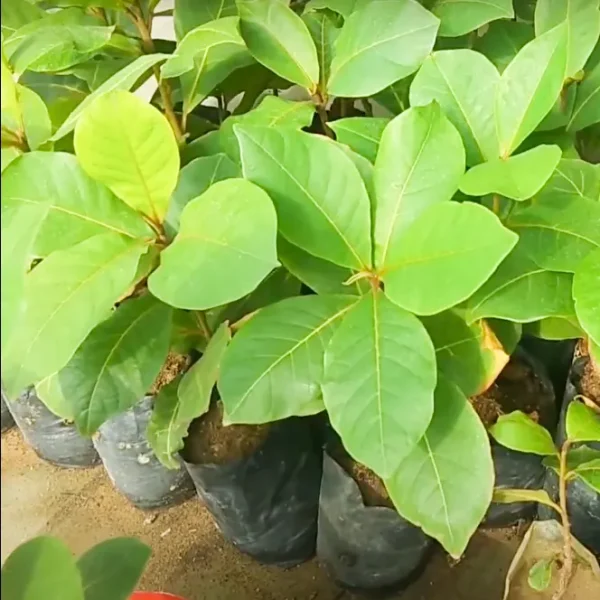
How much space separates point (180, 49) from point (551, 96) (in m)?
0.33

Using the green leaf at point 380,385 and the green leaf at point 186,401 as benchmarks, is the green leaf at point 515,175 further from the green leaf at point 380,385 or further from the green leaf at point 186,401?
the green leaf at point 186,401

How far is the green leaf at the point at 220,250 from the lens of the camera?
1.81ft

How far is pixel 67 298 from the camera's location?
1.89 ft

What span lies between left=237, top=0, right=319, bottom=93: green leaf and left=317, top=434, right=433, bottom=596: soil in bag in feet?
1.59

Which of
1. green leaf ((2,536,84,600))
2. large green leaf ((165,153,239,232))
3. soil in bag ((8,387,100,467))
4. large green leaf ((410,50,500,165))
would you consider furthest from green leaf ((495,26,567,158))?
soil in bag ((8,387,100,467))

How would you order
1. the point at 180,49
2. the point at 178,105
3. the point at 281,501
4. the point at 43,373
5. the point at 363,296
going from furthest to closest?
1. the point at 281,501
2. the point at 178,105
3. the point at 180,49
4. the point at 363,296
5. the point at 43,373

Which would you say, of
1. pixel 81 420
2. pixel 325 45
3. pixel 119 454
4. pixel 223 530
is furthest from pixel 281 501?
pixel 325 45

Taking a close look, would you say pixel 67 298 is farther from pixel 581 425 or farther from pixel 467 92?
pixel 581 425

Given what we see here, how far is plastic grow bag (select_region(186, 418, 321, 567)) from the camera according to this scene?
1.05m

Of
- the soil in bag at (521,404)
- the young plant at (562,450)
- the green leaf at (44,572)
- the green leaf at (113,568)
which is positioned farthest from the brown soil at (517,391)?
the green leaf at (44,572)

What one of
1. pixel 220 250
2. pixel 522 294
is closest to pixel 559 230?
pixel 522 294

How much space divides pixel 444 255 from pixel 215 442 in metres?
0.54

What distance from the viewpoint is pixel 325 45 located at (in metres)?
0.84

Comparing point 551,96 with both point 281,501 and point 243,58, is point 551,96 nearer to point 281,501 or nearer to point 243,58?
point 243,58
